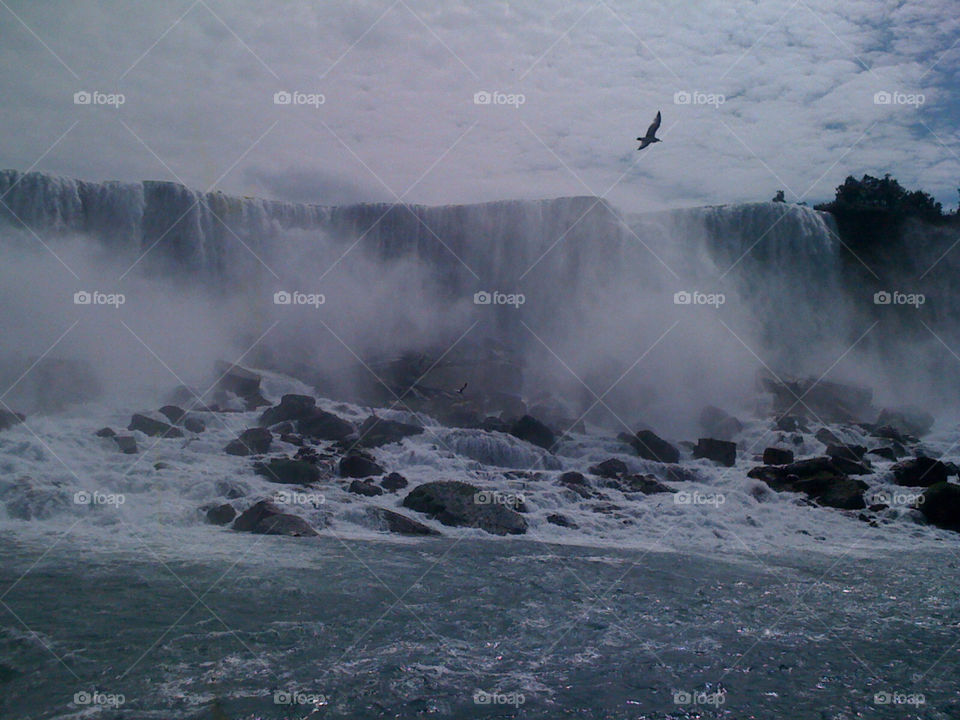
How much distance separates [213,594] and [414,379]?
16.6 m

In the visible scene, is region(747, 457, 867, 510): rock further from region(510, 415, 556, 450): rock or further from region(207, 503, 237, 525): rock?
region(207, 503, 237, 525): rock

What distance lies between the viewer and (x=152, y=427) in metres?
18.2

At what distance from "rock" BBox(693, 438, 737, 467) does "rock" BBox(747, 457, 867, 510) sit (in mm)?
1530

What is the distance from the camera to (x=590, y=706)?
6.48m

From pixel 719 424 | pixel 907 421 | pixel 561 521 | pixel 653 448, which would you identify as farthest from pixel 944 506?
pixel 907 421

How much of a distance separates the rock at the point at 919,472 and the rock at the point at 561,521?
28.2ft

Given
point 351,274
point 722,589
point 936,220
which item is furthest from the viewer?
point 936,220

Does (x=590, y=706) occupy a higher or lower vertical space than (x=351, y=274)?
lower

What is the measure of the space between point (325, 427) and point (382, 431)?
1560 mm

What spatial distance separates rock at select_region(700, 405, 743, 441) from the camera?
23.9 m

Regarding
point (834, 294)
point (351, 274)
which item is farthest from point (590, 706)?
point (834, 294)

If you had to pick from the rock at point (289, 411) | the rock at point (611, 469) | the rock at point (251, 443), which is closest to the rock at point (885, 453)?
the rock at point (611, 469)

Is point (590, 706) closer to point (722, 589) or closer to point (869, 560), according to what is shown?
point (722, 589)

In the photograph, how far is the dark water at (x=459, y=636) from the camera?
648 cm
